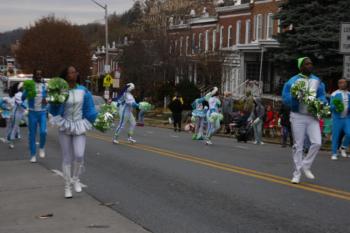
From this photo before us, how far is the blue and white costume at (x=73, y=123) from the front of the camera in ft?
31.2

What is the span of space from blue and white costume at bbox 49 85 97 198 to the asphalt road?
28.6 inches

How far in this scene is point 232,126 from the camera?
26781 mm

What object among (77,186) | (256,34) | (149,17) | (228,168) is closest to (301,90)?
(228,168)

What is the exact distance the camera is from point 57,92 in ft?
30.7

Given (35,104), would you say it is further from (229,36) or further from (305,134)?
(229,36)

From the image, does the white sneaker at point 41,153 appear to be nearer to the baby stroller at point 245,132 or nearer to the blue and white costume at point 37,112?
the blue and white costume at point 37,112

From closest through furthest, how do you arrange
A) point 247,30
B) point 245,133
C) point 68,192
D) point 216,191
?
point 68,192
point 216,191
point 245,133
point 247,30

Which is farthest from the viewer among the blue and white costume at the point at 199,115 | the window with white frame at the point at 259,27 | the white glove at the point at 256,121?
the window with white frame at the point at 259,27

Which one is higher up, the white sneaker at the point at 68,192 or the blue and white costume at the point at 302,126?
the blue and white costume at the point at 302,126

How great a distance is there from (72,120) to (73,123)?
0.06 metres

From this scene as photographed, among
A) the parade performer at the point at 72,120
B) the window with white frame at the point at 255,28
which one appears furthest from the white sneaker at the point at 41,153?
the window with white frame at the point at 255,28

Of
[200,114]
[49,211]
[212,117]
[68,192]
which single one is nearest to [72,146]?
[68,192]

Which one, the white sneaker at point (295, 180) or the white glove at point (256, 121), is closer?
the white sneaker at point (295, 180)

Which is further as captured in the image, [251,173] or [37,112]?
[37,112]
